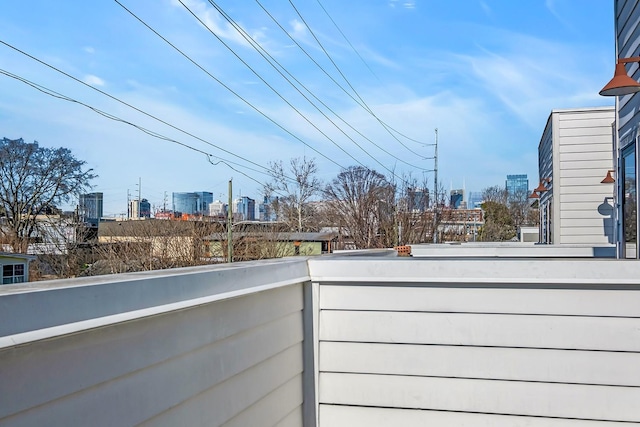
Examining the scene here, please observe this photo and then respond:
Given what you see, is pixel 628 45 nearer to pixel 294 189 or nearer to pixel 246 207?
pixel 294 189

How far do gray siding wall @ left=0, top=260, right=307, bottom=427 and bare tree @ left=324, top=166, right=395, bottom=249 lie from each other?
16020 mm

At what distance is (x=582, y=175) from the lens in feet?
32.8

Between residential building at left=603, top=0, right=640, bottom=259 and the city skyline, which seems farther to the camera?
the city skyline

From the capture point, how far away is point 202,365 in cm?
141

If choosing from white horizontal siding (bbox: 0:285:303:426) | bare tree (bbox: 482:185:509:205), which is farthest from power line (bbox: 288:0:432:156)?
bare tree (bbox: 482:185:509:205)

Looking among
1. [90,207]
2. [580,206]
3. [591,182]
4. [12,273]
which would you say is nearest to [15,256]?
[12,273]

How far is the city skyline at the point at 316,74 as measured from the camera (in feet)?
29.4

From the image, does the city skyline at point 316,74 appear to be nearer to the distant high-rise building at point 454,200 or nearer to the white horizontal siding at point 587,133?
the white horizontal siding at point 587,133

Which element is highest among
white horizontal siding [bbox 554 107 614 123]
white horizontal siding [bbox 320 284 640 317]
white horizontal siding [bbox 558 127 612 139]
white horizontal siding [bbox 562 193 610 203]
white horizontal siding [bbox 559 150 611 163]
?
white horizontal siding [bbox 554 107 614 123]

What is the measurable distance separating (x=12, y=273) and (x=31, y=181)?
9.17 meters

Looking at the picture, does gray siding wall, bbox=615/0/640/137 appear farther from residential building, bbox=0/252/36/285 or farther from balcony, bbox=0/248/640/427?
residential building, bbox=0/252/36/285

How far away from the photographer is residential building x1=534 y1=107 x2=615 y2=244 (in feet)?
31.8

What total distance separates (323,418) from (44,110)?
16.5 meters

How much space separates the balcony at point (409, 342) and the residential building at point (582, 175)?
847 cm
